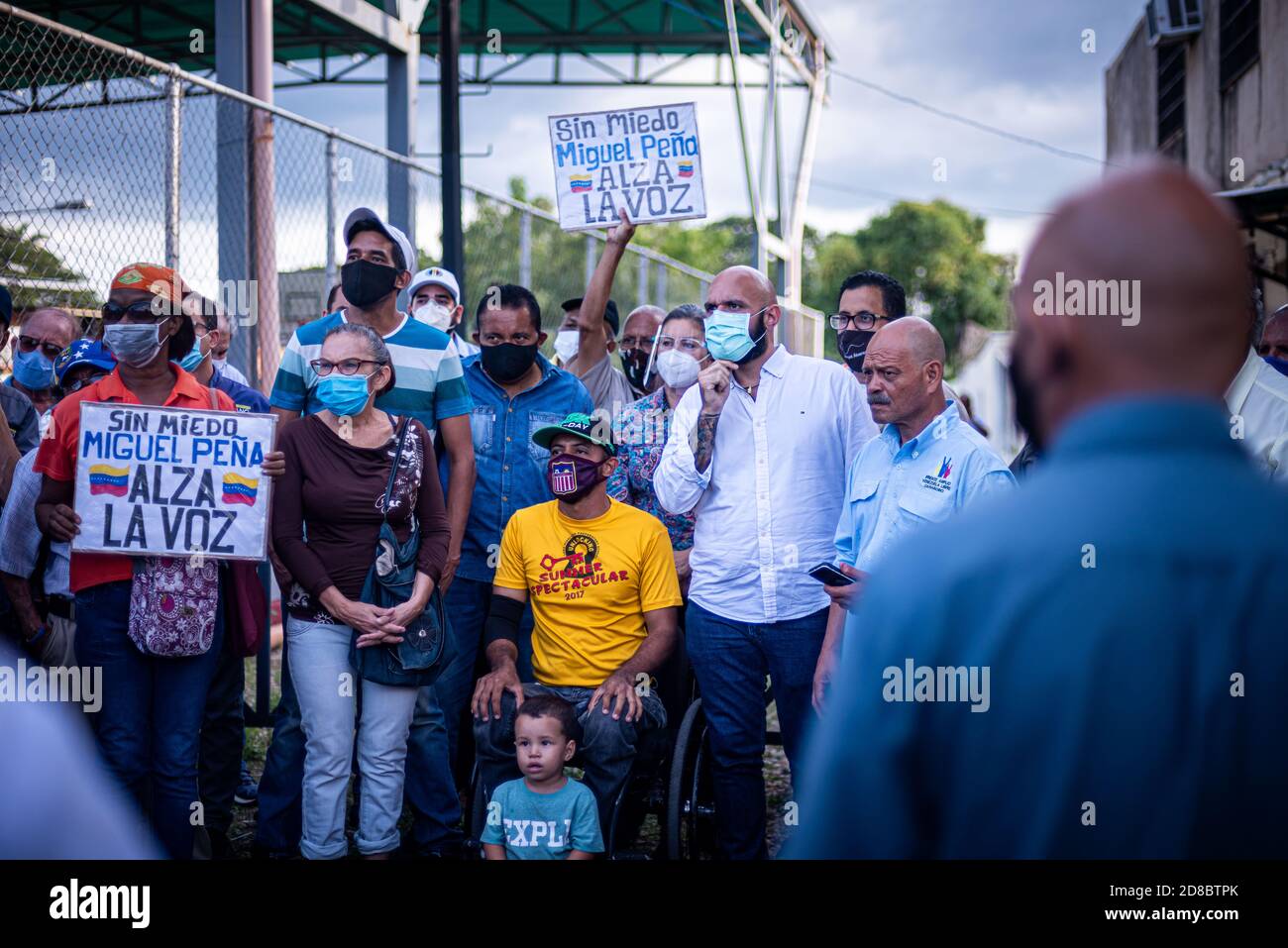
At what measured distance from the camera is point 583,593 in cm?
493

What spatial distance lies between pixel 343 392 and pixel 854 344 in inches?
86.9

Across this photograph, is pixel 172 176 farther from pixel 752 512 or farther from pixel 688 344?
pixel 752 512

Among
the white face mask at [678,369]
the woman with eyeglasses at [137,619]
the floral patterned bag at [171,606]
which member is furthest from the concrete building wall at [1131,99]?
the floral patterned bag at [171,606]

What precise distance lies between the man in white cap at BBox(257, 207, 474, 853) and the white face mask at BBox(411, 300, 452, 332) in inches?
47.8

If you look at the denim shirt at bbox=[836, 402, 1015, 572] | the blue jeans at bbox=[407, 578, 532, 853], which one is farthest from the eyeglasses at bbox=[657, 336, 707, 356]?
the denim shirt at bbox=[836, 402, 1015, 572]

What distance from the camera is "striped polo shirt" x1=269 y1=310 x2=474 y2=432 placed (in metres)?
5.09

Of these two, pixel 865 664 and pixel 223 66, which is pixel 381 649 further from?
pixel 223 66

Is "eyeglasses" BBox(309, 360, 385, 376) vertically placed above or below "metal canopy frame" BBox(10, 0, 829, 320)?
below

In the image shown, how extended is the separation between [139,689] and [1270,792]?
4.05 m

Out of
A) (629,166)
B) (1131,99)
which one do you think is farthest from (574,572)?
(1131,99)

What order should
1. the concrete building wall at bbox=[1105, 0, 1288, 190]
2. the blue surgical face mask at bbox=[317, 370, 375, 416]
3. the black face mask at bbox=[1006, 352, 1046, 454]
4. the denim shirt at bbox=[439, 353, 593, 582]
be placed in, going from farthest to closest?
1. the concrete building wall at bbox=[1105, 0, 1288, 190]
2. the denim shirt at bbox=[439, 353, 593, 582]
3. the blue surgical face mask at bbox=[317, 370, 375, 416]
4. the black face mask at bbox=[1006, 352, 1046, 454]

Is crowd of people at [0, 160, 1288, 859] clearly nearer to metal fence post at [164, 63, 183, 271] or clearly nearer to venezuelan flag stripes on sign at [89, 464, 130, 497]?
venezuelan flag stripes on sign at [89, 464, 130, 497]

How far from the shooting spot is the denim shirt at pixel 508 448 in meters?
5.61
